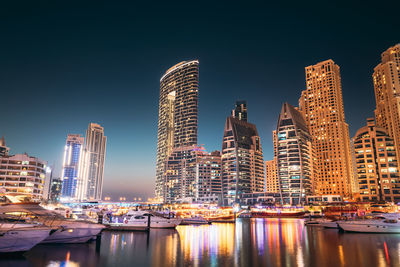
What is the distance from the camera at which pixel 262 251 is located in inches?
1412

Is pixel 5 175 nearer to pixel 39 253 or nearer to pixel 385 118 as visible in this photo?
pixel 39 253

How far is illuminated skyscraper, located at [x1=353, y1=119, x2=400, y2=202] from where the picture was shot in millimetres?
158625

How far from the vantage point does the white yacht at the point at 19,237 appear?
2918 cm

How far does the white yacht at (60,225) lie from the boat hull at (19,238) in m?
5.86

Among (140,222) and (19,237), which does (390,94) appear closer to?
(140,222)

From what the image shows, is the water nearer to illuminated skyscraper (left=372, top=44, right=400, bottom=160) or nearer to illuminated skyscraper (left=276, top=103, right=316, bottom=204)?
illuminated skyscraper (left=276, top=103, right=316, bottom=204)

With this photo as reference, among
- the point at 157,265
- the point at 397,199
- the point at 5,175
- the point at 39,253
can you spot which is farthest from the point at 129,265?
the point at 397,199

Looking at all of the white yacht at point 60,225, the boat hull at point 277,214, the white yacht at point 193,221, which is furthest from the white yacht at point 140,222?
the boat hull at point 277,214

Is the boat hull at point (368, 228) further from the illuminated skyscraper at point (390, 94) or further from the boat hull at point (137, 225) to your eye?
the illuminated skyscraper at point (390, 94)

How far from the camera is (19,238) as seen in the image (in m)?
29.8

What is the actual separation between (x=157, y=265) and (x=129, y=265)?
282 cm

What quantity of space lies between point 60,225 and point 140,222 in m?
24.7

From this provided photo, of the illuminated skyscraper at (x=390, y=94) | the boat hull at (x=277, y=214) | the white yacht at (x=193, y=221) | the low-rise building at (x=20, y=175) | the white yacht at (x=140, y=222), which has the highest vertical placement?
the illuminated skyscraper at (x=390, y=94)

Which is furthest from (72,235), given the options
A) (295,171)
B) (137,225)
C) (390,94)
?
(390,94)
